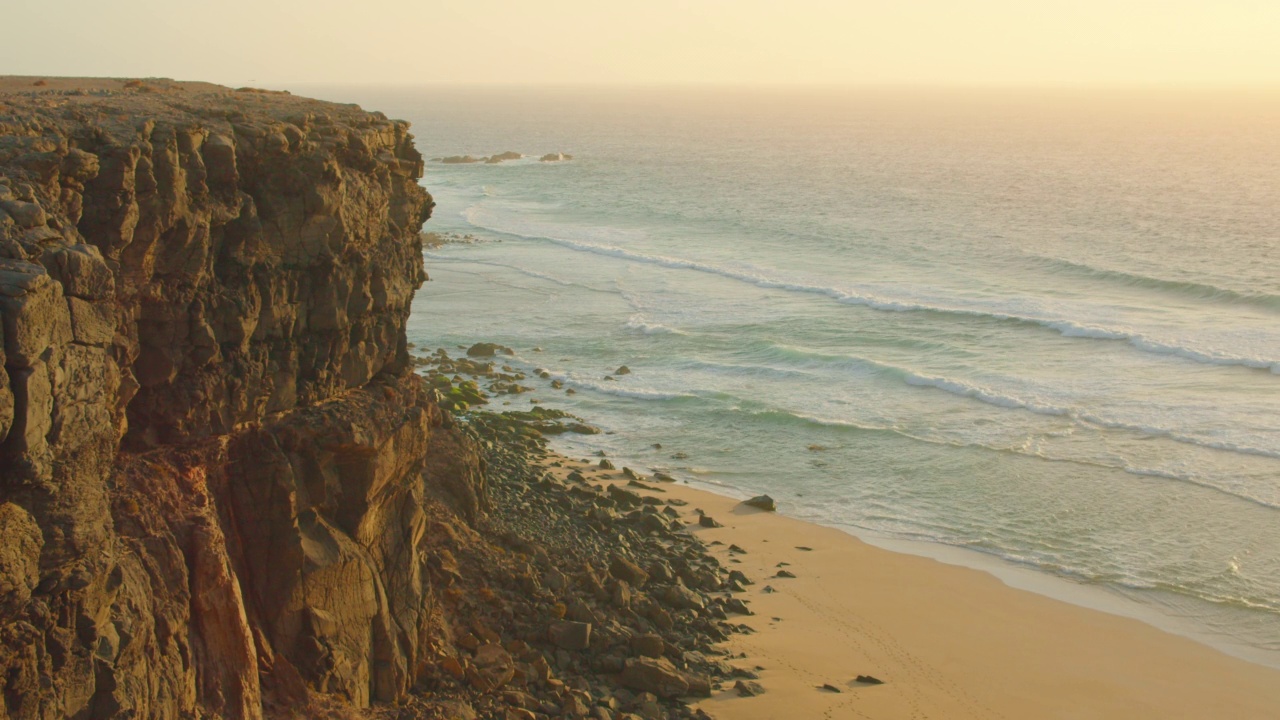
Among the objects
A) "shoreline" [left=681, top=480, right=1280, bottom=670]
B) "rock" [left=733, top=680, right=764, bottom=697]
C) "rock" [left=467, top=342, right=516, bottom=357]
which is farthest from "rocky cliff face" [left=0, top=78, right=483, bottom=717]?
"rock" [left=467, top=342, right=516, bottom=357]

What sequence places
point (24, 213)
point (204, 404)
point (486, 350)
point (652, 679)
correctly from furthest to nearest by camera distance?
point (486, 350)
point (652, 679)
point (204, 404)
point (24, 213)

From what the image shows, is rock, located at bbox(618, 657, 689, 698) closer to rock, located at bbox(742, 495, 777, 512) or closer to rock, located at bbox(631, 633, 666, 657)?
rock, located at bbox(631, 633, 666, 657)

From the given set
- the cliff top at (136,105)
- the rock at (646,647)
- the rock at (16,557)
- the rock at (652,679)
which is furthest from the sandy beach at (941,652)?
the rock at (16,557)

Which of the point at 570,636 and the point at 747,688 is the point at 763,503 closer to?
the point at 747,688

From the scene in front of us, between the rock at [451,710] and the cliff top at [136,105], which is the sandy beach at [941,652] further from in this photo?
the cliff top at [136,105]

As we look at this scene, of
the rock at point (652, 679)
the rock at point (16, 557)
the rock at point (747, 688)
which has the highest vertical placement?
the rock at point (16, 557)

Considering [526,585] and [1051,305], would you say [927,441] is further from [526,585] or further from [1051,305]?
[1051,305]

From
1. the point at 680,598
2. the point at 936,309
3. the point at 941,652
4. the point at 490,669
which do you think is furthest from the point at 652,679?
the point at 936,309
